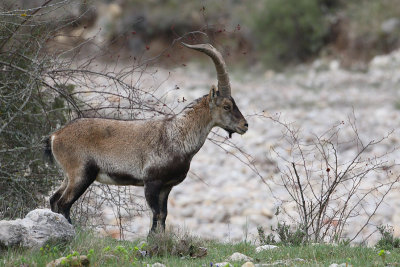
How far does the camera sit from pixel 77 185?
8.22 meters

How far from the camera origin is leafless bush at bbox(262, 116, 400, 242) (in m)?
8.97

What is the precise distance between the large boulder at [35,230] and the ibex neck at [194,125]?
78.6 inches

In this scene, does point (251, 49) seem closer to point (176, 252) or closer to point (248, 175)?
point (248, 175)

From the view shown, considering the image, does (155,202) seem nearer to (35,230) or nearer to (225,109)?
(225,109)

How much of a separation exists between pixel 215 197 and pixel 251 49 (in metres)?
22.1

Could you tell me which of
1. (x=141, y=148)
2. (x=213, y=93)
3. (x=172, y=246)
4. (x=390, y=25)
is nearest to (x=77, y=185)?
(x=141, y=148)

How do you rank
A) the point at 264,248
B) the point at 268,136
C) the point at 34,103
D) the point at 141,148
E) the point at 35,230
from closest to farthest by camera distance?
the point at 35,230, the point at 264,248, the point at 141,148, the point at 34,103, the point at 268,136

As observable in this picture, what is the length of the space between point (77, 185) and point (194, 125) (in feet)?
5.35

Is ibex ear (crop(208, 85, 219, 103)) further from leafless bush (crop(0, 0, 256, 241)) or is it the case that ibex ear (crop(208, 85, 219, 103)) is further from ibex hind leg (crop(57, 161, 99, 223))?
ibex hind leg (crop(57, 161, 99, 223))

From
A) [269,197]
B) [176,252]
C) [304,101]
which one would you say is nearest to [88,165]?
[176,252]

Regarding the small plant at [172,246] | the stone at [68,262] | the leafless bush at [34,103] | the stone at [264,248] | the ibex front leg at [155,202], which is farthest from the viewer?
the leafless bush at [34,103]

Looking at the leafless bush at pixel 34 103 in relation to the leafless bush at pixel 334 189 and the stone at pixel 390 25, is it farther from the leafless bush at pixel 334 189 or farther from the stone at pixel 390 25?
the stone at pixel 390 25

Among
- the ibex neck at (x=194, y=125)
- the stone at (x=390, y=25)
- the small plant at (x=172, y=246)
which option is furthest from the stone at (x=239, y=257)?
the stone at (x=390, y=25)

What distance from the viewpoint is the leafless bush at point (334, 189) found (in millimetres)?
8969
